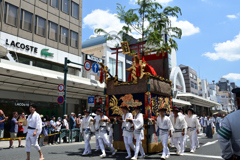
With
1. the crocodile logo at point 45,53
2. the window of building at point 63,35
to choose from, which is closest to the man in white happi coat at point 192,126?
the crocodile logo at point 45,53

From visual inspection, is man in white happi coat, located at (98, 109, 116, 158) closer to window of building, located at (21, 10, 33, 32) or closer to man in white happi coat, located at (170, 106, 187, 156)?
man in white happi coat, located at (170, 106, 187, 156)

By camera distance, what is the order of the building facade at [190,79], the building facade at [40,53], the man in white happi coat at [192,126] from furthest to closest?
the building facade at [190,79] → the building facade at [40,53] → the man in white happi coat at [192,126]

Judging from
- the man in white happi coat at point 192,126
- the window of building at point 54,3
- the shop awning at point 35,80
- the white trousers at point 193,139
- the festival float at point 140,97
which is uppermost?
the window of building at point 54,3

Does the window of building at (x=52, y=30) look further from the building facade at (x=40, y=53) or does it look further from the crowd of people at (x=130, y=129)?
the crowd of people at (x=130, y=129)

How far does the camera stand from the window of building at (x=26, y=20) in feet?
61.7

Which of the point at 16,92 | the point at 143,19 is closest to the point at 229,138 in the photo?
the point at 143,19

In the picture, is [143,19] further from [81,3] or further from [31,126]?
[81,3]

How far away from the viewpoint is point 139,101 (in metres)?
8.78

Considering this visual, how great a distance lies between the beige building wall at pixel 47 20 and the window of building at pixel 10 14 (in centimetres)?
25

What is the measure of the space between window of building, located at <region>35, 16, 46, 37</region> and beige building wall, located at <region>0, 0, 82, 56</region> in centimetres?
28

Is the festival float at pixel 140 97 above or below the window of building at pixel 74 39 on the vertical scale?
below

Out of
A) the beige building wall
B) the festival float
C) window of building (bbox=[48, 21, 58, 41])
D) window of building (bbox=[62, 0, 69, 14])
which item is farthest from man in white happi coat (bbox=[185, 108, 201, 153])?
window of building (bbox=[62, 0, 69, 14])

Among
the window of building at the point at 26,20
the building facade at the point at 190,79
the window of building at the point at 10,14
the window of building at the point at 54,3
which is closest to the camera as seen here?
the window of building at the point at 10,14

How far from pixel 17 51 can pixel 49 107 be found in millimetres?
6149
